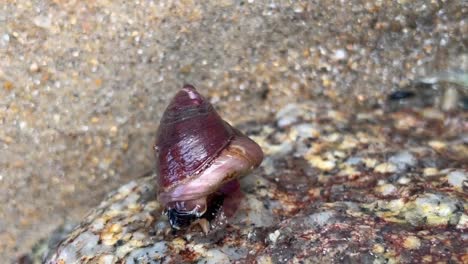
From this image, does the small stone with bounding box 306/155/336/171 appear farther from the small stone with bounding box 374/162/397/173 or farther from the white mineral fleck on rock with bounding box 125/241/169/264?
the white mineral fleck on rock with bounding box 125/241/169/264

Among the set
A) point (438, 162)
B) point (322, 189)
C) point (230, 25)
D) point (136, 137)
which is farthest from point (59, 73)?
point (438, 162)

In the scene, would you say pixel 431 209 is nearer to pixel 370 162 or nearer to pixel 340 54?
pixel 370 162

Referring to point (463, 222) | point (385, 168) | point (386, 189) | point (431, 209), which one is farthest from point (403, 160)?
point (463, 222)

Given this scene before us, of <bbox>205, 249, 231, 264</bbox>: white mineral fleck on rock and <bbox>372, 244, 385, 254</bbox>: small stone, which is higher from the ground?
<bbox>372, 244, 385, 254</bbox>: small stone

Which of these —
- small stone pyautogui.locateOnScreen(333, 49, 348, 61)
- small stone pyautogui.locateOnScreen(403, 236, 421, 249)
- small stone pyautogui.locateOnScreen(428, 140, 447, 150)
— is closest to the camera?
small stone pyautogui.locateOnScreen(403, 236, 421, 249)

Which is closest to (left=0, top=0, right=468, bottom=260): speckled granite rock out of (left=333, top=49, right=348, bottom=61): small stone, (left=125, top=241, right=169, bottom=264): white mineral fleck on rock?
(left=333, top=49, right=348, bottom=61): small stone

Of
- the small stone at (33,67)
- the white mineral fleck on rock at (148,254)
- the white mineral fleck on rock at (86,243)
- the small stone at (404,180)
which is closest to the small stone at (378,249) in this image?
the small stone at (404,180)

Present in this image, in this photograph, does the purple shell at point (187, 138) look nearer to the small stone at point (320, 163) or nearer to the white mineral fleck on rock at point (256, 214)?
the white mineral fleck on rock at point (256, 214)

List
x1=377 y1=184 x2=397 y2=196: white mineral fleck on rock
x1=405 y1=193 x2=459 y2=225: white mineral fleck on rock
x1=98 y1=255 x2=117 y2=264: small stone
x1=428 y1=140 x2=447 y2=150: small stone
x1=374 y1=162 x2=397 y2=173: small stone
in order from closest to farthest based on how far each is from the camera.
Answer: x1=405 y1=193 x2=459 y2=225: white mineral fleck on rock, x1=98 y1=255 x2=117 y2=264: small stone, x1=377 y1=184 x2=397 y2=196: white mineral fleck on rock, x1=374 y1=162 x2=397 y2=173: small stone, x1=428 y1=140 x2=447 y2=150: small stone
